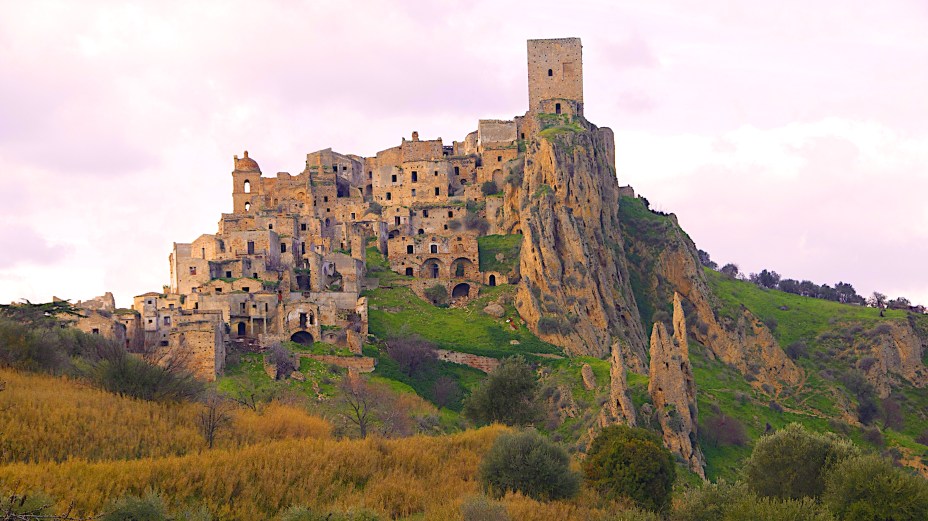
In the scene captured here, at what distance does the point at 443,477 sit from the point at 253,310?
3797cm

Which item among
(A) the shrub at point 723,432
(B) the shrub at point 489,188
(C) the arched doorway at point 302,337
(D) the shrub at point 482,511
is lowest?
(A) the shrub at point 723,432

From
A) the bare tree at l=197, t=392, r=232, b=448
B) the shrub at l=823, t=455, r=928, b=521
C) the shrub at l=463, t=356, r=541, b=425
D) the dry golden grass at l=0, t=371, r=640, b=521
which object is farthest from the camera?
the shrub at l=463, t=356, r=541, b=425

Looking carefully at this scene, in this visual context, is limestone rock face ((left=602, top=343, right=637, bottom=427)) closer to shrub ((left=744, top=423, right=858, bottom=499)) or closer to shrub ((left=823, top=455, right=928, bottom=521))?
shrub ((left=744, top=423, right=858, bottom=499))

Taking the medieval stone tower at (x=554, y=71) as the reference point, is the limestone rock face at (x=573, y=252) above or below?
below

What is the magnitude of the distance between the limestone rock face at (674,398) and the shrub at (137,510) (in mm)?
41732

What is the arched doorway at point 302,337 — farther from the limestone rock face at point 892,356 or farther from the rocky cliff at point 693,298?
the limestone rock face at point 892,356

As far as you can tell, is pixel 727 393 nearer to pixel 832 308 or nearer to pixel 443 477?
pixel 832 308

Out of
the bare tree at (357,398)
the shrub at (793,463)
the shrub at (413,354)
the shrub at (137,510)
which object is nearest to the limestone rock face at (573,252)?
the shrub at (413,354)

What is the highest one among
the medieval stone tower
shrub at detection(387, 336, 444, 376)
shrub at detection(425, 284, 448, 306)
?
the medieval stone tower

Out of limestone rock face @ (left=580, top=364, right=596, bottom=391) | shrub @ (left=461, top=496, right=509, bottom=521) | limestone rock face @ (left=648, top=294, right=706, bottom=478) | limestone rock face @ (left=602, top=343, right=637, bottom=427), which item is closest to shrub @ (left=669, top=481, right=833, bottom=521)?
shrub @ (left=461, top=496, right=509, bottom=521)

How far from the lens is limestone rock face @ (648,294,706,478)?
212 feet

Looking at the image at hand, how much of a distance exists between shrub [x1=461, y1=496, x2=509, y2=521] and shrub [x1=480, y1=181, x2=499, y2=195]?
6789 cm

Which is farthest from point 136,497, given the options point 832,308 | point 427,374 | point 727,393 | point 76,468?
point 832,308

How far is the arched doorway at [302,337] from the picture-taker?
71.4 meters
